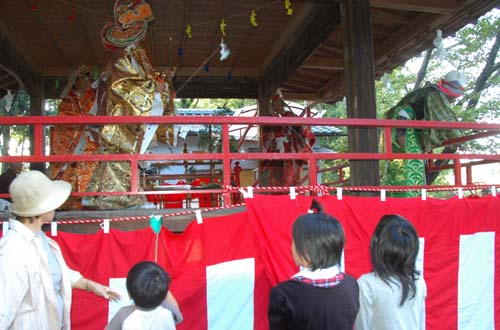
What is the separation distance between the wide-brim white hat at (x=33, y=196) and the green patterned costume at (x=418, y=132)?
3.58m

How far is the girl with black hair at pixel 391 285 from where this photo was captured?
1925mm

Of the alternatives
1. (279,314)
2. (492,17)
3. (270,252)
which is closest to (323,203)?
(270,252)

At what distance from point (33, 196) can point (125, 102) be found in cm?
222

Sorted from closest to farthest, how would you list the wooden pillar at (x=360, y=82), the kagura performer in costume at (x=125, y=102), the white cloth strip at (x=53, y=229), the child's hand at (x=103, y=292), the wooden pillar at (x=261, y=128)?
the child's hand at (x=103, y=292) < the white cloth strip at (x=53, y=229) < the kagura performer in costume at (x=125, y=102) < the wooden pillar at (x=360, y=82) < the wooden pillar at (x=261, y=128)

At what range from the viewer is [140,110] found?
3992 millimetres

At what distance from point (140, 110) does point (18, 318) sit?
2508 mm

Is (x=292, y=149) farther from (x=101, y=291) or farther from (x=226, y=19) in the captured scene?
(x=101, y=291)

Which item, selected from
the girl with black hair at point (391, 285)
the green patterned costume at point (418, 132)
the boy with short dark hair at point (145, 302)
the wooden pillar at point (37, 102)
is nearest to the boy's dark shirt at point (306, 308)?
the girl with black hair at point (391, 285)

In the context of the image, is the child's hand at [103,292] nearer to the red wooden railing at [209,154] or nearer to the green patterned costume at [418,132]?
the red wooden railing at [209,154]

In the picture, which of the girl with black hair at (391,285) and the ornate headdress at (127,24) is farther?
the ornate headdress at (127,24)

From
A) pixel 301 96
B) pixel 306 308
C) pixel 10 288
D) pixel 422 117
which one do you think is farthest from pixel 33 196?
pixel 301 96

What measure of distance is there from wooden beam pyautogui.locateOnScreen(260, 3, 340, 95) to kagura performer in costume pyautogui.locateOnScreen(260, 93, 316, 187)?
49 cm

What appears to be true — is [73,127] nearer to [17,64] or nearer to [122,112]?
[122,112]

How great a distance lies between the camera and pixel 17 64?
715cm
